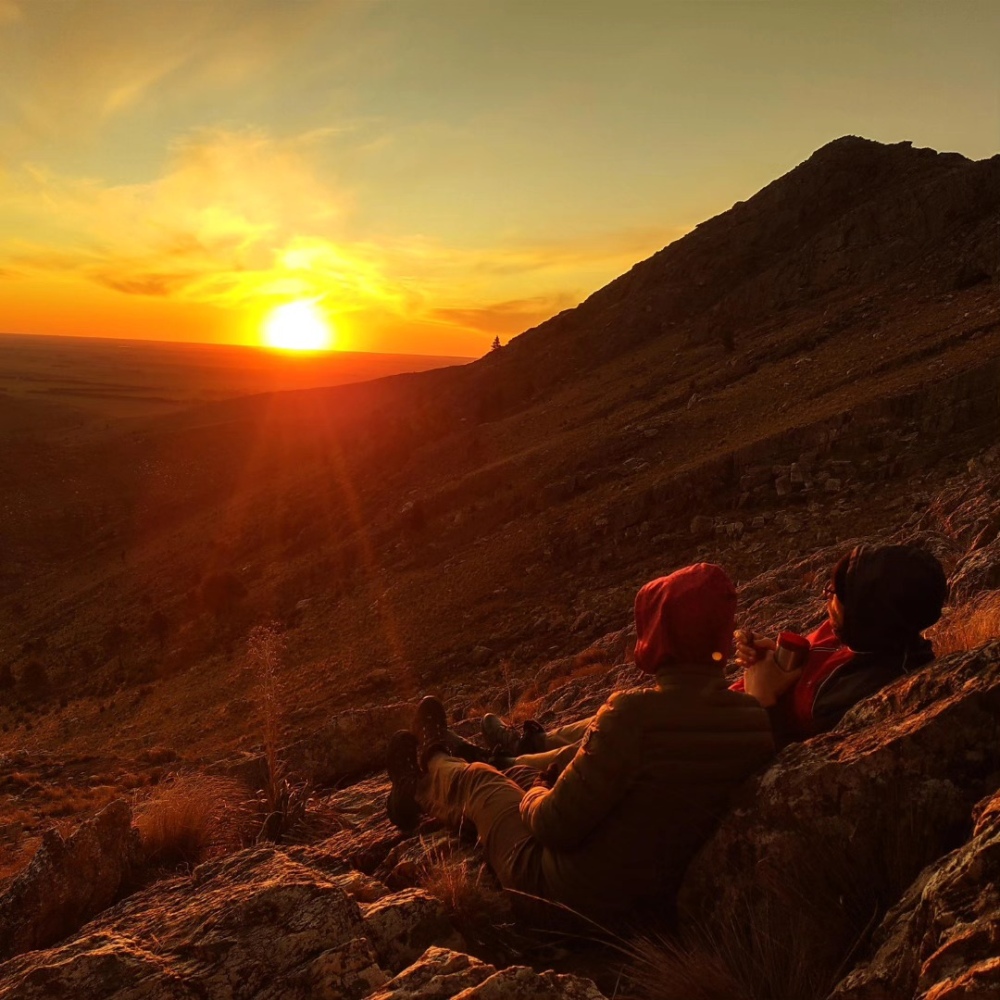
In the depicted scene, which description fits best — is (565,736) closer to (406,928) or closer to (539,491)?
(406,928)

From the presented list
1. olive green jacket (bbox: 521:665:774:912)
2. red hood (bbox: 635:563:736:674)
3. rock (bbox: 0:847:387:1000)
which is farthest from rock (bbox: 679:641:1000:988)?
rock (bbox: 0:847:387:1000)

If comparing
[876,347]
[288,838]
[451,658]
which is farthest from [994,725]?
[876,347]

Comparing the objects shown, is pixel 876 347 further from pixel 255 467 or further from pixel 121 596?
pixel 255 467

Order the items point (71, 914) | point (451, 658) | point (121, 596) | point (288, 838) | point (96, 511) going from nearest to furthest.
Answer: point (71, 914), point (288, 838), point (451, 658), point (121, 596), point (96, 511)

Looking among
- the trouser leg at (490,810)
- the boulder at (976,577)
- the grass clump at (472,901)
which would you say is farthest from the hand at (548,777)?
the boulder at (976,577)

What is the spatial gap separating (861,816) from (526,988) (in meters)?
1.34

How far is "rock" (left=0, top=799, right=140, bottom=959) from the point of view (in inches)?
165

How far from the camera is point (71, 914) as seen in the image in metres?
4.33


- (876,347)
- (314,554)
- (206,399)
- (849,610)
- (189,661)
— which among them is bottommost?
(189,661)

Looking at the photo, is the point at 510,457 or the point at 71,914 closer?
the point at 71,914

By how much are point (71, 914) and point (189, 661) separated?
69.1 ft

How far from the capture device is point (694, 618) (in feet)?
10.0

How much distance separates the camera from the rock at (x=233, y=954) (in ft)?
9.23

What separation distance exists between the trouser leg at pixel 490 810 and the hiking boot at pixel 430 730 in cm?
6
